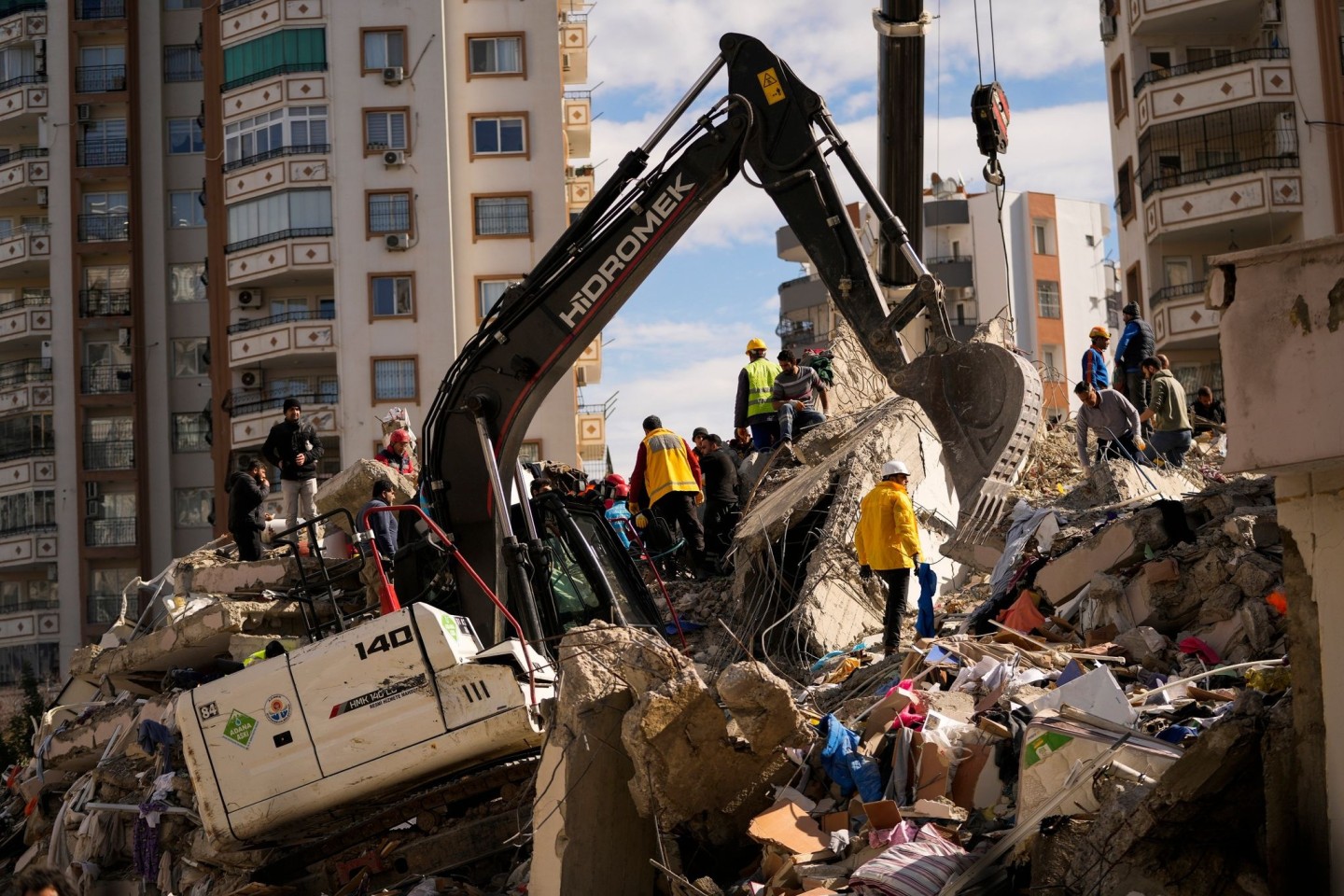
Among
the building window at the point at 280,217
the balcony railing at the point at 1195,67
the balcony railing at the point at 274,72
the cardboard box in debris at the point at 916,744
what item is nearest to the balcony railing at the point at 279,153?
the building window at the point at 280,217

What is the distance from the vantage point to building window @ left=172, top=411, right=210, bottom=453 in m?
45.9

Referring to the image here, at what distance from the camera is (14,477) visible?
46250mm

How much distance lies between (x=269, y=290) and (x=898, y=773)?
34.1 meters

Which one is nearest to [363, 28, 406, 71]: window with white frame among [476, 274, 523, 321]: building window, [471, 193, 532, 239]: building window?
[471, 193, 532, 239]: building window

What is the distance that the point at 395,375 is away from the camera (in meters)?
39.6

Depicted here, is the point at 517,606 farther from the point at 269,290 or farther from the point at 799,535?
the point at 269,290

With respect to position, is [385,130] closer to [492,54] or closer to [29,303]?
[492,54]

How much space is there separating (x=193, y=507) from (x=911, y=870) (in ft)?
131

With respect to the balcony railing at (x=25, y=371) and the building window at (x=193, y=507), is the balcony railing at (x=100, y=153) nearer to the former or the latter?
the balcony railing at (x=25, y=371)

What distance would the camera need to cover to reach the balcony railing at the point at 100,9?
1810 inches

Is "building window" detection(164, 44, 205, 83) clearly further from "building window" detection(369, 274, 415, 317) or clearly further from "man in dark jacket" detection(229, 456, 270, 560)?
"man in dark jacket" detection(229, 456, 270, 560)

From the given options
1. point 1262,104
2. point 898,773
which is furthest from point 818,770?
point 1262,104

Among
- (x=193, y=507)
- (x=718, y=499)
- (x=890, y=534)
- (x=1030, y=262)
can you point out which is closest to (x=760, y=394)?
(x=718, y=499)

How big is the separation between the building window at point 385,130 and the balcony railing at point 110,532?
12.6 metres
